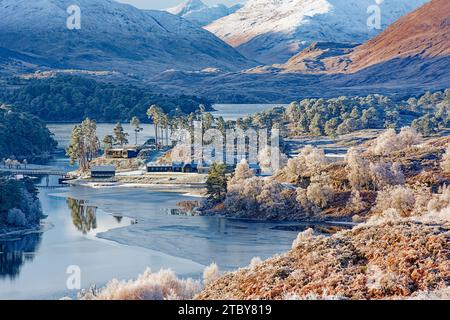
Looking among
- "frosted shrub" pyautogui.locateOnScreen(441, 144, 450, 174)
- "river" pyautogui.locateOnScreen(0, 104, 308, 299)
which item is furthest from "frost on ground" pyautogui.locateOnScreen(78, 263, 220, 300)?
"frosted shrub" pyautogui.locateOnScreen(441, 144, 450, 174)

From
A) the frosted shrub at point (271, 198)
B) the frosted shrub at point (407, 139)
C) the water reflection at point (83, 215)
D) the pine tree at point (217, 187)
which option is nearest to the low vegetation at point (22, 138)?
the water reflection at point (83, 215)

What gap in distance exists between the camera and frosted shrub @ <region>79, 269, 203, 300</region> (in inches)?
1088

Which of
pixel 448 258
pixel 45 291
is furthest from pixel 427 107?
pixel 448 258

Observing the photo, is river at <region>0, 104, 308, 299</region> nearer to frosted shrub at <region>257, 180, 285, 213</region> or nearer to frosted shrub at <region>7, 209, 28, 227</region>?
frosted shrub at <region>7, 209, 28, 227</region>

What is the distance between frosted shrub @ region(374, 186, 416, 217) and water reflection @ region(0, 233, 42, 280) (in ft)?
73.2

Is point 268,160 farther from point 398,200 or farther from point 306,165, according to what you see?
point 398,200

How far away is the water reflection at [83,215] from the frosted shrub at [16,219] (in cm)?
352

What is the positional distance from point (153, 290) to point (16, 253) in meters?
28.5

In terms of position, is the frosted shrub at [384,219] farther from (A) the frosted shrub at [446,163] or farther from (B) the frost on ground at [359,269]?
(A) the frosted shrub at [446,163]

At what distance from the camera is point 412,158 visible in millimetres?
79625

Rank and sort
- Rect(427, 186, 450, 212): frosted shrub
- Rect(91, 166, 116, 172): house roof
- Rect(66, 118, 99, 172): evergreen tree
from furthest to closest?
Rect(66, 118, 99, 172): evergreen tree
Rect(91, 166, 116, 172): house roof
Rect(427, 186, 450, 212): frosted shrub

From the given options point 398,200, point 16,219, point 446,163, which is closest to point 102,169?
point 16,219

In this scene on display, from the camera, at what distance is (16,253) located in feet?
182

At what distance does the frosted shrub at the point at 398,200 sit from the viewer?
66.1 m
